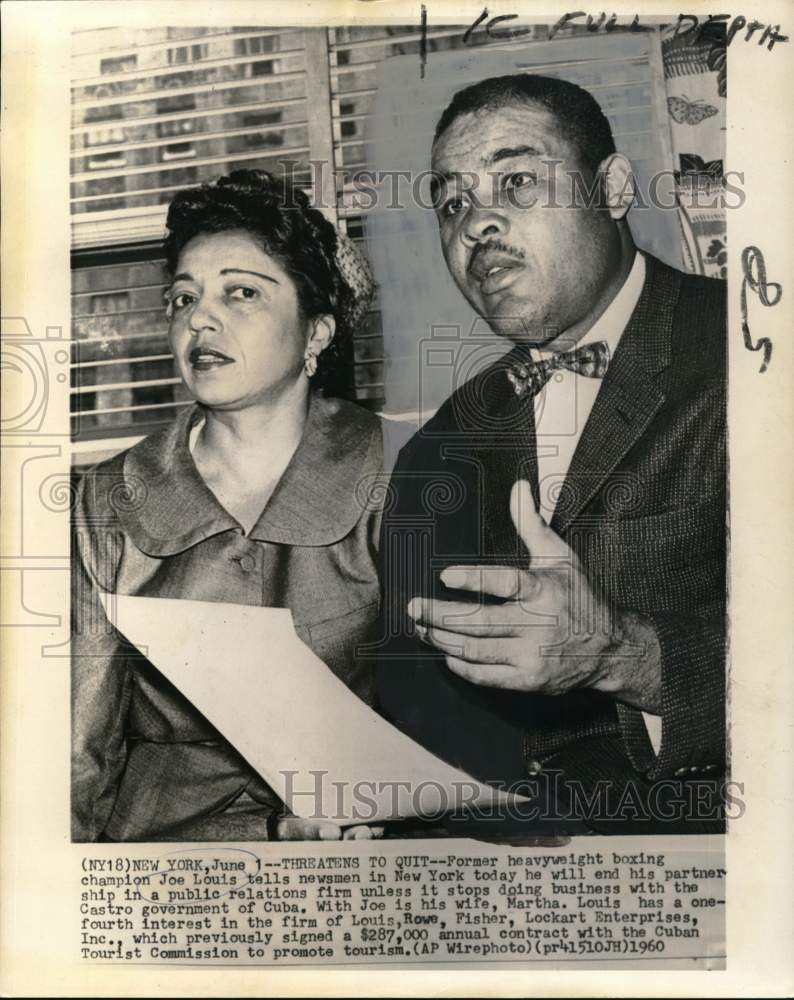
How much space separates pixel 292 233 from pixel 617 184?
831 millimetres

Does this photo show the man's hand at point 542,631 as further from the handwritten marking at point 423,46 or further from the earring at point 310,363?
the handwritten marking at point 423,46

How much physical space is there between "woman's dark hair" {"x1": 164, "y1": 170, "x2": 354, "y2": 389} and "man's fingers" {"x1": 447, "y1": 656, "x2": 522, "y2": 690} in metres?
0.77

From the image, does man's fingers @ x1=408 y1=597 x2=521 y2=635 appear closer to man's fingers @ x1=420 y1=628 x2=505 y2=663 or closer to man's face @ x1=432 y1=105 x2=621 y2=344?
man's fingers @ x1=420 y1=628 x2=505 y2=663

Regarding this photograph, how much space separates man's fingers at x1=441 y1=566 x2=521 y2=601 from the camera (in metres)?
2.84

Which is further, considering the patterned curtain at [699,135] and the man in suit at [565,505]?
the patterned curtain at [699,135]

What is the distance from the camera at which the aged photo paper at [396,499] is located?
2.83m

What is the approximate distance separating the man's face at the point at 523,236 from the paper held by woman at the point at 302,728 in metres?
0.96

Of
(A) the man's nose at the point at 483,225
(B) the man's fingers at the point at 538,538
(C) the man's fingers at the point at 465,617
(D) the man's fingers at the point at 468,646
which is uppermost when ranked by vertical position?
(A) the man's nose at the point at 483,225

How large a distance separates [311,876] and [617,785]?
2.57ft

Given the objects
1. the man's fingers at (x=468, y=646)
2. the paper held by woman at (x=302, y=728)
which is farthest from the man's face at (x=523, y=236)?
the paper held by woman at (x=302, y=728)

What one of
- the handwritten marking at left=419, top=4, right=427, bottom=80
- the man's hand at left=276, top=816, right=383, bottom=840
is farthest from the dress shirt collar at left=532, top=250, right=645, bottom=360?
the man's hand at left=276, top=816, right=383, bottom=840

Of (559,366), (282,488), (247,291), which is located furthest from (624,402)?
(247,291)

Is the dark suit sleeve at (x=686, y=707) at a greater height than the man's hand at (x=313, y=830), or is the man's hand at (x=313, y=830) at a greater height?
the dark suit sleeve at (x=686, y=707)

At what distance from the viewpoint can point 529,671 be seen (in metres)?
2.82
